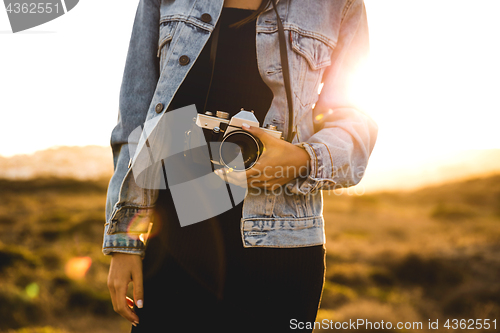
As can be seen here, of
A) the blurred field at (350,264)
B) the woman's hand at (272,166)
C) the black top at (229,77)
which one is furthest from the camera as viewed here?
the blurred field at (350,264)

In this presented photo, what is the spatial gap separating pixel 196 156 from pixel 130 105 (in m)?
0.27

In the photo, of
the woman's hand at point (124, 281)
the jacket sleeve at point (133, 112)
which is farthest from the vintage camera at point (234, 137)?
the woman's hand at point (124, 281)

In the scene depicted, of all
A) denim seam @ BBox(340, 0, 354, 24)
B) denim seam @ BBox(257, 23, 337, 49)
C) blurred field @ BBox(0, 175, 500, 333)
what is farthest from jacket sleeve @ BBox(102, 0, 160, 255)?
blurred field @ BBox(0, 175, 500, 333)

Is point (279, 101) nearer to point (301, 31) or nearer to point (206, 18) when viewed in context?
point (301, 31)

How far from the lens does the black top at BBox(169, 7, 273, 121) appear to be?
3.00 feet

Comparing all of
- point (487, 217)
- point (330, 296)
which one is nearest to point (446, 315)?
point (330, 296)

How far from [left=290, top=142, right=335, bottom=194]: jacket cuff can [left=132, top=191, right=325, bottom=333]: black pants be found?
0.57ft

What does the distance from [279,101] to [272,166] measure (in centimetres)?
22

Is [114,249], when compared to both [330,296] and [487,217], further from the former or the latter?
[487,217]

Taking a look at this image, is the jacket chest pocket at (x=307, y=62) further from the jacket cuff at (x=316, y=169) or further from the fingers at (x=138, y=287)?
the fingers at (x=138, y=287)

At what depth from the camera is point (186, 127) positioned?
0.92 meters

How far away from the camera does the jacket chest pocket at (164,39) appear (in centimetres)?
93

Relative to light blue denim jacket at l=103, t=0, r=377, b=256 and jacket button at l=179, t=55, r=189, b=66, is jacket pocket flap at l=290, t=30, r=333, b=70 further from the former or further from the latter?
jacket button at l=179, t=55, r=189, b=66

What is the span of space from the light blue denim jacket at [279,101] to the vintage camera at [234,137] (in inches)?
4.5
